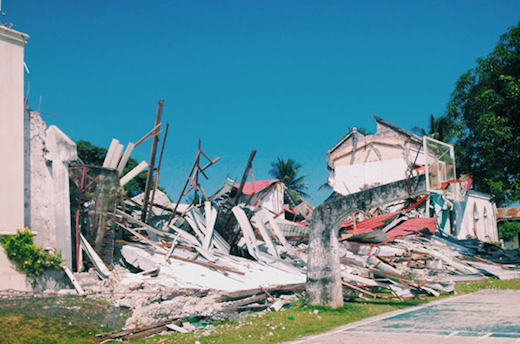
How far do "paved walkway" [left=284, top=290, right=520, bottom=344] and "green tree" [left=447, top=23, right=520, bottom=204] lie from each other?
8330 millimetres

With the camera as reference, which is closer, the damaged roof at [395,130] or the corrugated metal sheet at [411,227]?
the corrugated metal sheet at [411,227]

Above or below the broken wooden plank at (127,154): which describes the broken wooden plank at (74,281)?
below

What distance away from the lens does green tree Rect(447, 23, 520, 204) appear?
18594 millimetres

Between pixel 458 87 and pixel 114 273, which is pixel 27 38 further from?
pixel 458 87

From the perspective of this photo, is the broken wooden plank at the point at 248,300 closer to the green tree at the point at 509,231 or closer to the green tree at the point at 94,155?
the green tree at the point at 94,155

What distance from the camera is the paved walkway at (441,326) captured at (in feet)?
25.7

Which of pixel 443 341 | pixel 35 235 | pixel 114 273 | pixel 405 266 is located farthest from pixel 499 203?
pixel 35 235

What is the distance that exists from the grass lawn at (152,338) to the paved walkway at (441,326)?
0.53 m

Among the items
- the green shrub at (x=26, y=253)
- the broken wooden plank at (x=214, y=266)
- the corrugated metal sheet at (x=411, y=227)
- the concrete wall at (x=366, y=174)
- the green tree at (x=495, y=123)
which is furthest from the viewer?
the concrete wall at (x=366, y=174)

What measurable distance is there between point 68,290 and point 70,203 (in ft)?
7.37

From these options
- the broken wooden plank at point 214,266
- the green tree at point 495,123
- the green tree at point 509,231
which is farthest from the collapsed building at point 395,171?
the broken wooden plank at point 214,266

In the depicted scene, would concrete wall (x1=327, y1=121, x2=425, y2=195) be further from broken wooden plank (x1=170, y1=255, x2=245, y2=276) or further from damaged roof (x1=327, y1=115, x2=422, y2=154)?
broken wooden plank (x1=170, y1=255, x2=245, y2=276)

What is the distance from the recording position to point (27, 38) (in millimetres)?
11148

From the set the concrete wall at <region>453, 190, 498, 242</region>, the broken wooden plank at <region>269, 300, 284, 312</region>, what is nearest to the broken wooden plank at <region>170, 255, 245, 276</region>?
the broken wooden plank at <region>269, 300, 284, 312</region>
